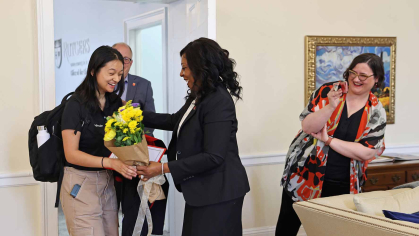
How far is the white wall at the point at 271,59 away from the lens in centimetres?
459

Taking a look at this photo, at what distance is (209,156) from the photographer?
2541 mm

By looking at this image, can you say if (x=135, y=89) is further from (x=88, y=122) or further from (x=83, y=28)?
(x=83, y=28)

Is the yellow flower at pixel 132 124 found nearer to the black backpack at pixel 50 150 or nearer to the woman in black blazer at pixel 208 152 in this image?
the woman in black blazer at pixel 208 152

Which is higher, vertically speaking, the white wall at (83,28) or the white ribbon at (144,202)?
the white wall at (83,28)

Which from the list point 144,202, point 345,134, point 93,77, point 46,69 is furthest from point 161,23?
point 144,202

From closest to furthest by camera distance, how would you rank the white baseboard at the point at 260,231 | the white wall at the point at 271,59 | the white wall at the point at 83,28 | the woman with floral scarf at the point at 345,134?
the woman with floral scarf at the point at 345,134, the white wall at the point at 271,59, the white baseboard at the point at 260,231, the white wall at the point at 83,28

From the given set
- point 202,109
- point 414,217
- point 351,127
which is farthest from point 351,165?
point 202,109

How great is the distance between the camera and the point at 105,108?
2865mm

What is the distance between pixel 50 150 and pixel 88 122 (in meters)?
0.30

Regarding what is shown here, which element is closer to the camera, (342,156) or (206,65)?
(206,65)

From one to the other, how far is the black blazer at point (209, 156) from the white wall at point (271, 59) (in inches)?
77.5

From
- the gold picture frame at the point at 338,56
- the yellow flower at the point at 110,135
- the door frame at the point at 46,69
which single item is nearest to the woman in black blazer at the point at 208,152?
the yellow flower at the point at 110,135

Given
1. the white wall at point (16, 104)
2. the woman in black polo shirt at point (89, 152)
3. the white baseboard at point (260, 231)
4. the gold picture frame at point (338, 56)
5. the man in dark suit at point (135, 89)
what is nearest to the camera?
the woman in black polo shirt at point (89, 152)

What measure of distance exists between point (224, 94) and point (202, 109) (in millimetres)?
153
